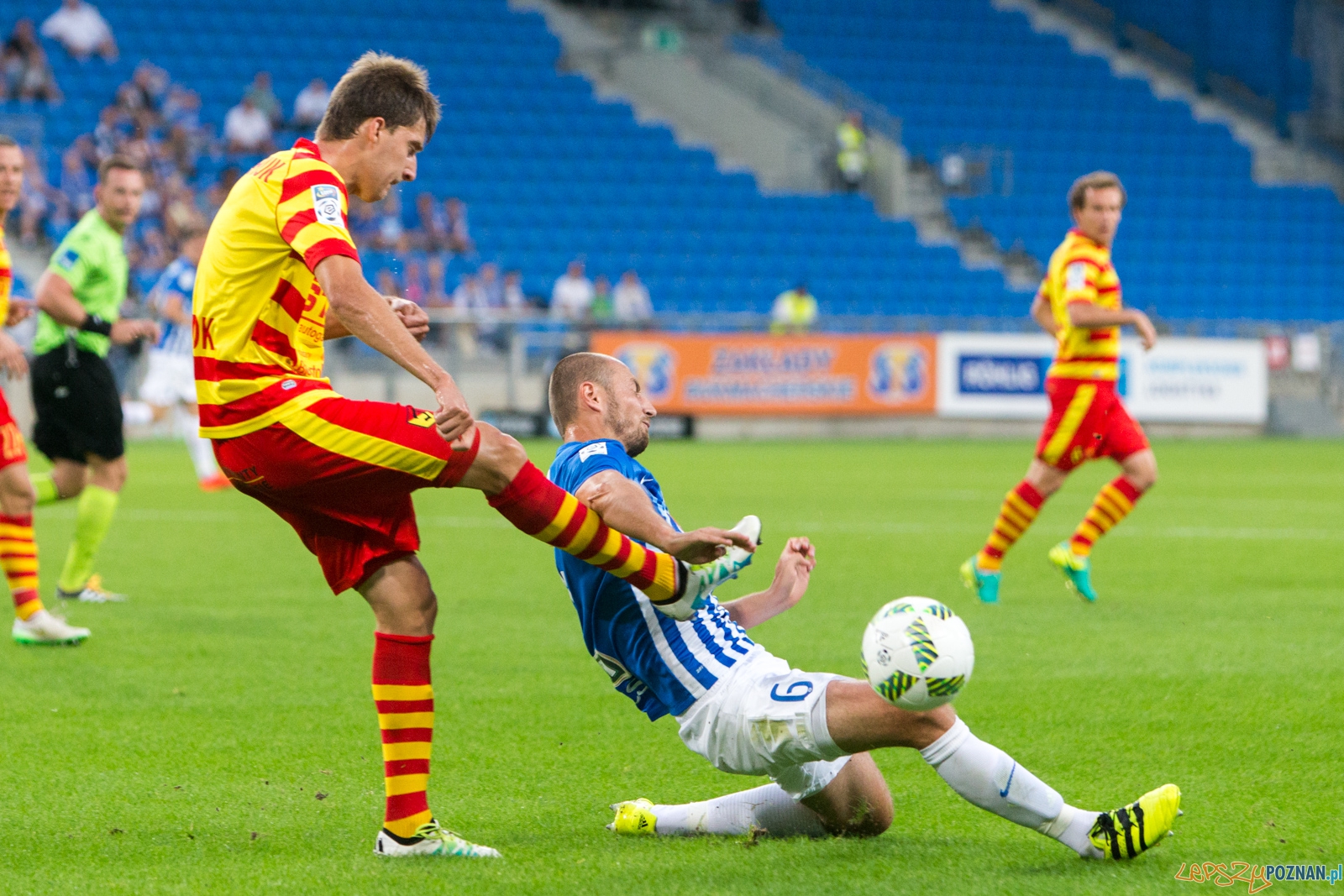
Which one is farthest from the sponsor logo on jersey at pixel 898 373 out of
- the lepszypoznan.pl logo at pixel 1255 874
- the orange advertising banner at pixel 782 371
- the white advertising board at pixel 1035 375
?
the lepszypoznan.pl logo at pixel 1255 874

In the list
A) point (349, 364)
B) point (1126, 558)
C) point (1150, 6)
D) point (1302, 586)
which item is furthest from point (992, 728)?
point (1150, 6)

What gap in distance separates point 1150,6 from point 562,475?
114ft

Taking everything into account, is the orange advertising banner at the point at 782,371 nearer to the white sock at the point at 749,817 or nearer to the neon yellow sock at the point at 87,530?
the neon yellow sock at the point at 87,530

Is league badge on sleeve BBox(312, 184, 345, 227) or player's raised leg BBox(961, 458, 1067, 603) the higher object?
league badge on sleeve BBox(312, 184, 345, 227)

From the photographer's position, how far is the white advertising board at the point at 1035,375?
75.2 feet

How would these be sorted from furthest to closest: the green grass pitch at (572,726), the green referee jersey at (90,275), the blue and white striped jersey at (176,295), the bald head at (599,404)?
the blue and white striped jersey at (176,295) < the green referee jersey at (90,275) < the bald head at (599,404) < the green grass pitch at (572,726)

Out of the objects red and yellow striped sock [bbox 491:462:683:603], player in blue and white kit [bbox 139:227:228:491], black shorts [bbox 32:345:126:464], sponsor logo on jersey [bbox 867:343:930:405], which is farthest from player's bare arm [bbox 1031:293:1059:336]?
sponsor logo on jersey [bbox 867:343:930:405]

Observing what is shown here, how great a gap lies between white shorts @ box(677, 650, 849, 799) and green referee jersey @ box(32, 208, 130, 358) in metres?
4.99

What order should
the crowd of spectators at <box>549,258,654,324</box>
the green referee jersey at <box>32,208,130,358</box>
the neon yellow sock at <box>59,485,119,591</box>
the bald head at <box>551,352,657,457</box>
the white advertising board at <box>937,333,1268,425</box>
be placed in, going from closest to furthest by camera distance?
1. the bald head at <box>551,352,657,457</box>
2. the green referee jersey at <box>32,208,130,358</box>
3. the neon yellow sock at <box>59,485,119,591</box>
4. the white advertising board at <box>937,333,1268,425</box>
5. the crowd of spectators at <box>549,258,654,324</box>

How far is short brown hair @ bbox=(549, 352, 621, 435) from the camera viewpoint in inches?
151

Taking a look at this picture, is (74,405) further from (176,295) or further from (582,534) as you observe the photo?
(176,295)

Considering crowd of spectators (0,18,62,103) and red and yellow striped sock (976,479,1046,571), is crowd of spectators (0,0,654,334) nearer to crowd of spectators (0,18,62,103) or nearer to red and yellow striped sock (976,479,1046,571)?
crowd of spectators (0,18,62,103)

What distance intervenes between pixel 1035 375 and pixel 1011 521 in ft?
50.9

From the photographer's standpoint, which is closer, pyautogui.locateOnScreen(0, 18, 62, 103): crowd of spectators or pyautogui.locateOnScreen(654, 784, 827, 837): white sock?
pyautogui.locateOnScreen(654, 784, 827, 837): white sock
